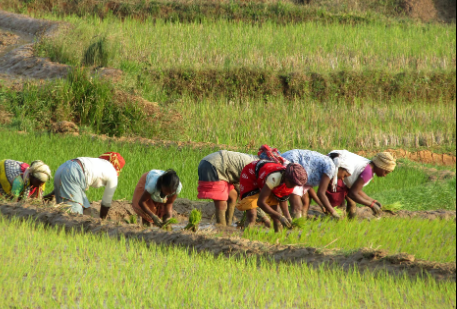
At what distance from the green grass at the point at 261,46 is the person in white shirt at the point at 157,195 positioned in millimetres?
9621

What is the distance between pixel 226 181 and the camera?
710cm

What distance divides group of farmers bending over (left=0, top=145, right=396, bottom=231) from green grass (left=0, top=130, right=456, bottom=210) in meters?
1.73

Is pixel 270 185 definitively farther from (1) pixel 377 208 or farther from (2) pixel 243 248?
(1) pixel 377 208

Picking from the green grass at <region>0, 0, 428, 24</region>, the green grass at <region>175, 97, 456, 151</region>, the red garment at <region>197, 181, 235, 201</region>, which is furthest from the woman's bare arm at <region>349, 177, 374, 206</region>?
the green grass at <region>0, 0, 428, 24</region>

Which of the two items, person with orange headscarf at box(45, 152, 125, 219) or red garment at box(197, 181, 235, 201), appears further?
red garment at box(197, 181, 235, 201)

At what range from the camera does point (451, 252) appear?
6434mm

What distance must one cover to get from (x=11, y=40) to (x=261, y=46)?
7417 millimetres

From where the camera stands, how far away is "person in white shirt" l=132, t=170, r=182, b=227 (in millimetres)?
6219

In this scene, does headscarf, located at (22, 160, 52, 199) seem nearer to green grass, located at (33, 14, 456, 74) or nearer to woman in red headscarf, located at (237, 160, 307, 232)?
woman in red headscarf, located at (237, 160, 307, 232)

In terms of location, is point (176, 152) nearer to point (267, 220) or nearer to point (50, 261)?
point (267, 220)

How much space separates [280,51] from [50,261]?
13930mm

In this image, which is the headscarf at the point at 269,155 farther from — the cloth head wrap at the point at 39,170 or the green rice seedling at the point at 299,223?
the cloth head wrap at the point at 39,170

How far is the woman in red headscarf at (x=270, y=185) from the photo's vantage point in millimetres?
6215

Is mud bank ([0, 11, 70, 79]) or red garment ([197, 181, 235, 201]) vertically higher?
mud bank ([0, 11, 70, 79])
